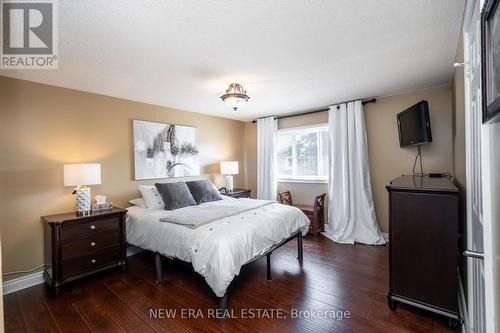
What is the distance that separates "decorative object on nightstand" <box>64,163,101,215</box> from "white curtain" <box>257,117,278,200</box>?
3082 mm

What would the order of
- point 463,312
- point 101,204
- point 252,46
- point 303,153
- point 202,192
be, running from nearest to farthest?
point 463,312 → point 252,46 → point 101,204 → point 202,192 → point 303,153

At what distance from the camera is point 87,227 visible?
2.59 metres

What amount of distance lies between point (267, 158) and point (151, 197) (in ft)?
8.15

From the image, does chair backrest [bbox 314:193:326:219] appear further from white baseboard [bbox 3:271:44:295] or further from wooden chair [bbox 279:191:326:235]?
white baseboard [bbox 3:271:44:295]

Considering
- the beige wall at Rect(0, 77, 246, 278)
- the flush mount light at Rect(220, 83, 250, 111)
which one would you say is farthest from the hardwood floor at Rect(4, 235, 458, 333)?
the flush mount light at Rect(220, 83, 250, 111)

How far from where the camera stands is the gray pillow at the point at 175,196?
3.21 meters

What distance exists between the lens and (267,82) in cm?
285

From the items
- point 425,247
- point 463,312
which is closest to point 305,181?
point 425,247

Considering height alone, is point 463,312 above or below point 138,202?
below

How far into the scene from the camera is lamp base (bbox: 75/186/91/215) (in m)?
2.68

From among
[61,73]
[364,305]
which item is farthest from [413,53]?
[61,73]

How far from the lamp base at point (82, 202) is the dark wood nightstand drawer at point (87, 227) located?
0.59ft

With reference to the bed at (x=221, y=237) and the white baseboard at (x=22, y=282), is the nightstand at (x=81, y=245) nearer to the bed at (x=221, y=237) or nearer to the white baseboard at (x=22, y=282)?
the white baseboard at (x=22, y=282)

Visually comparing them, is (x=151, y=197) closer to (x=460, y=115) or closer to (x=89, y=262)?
(x=89, y=262)
